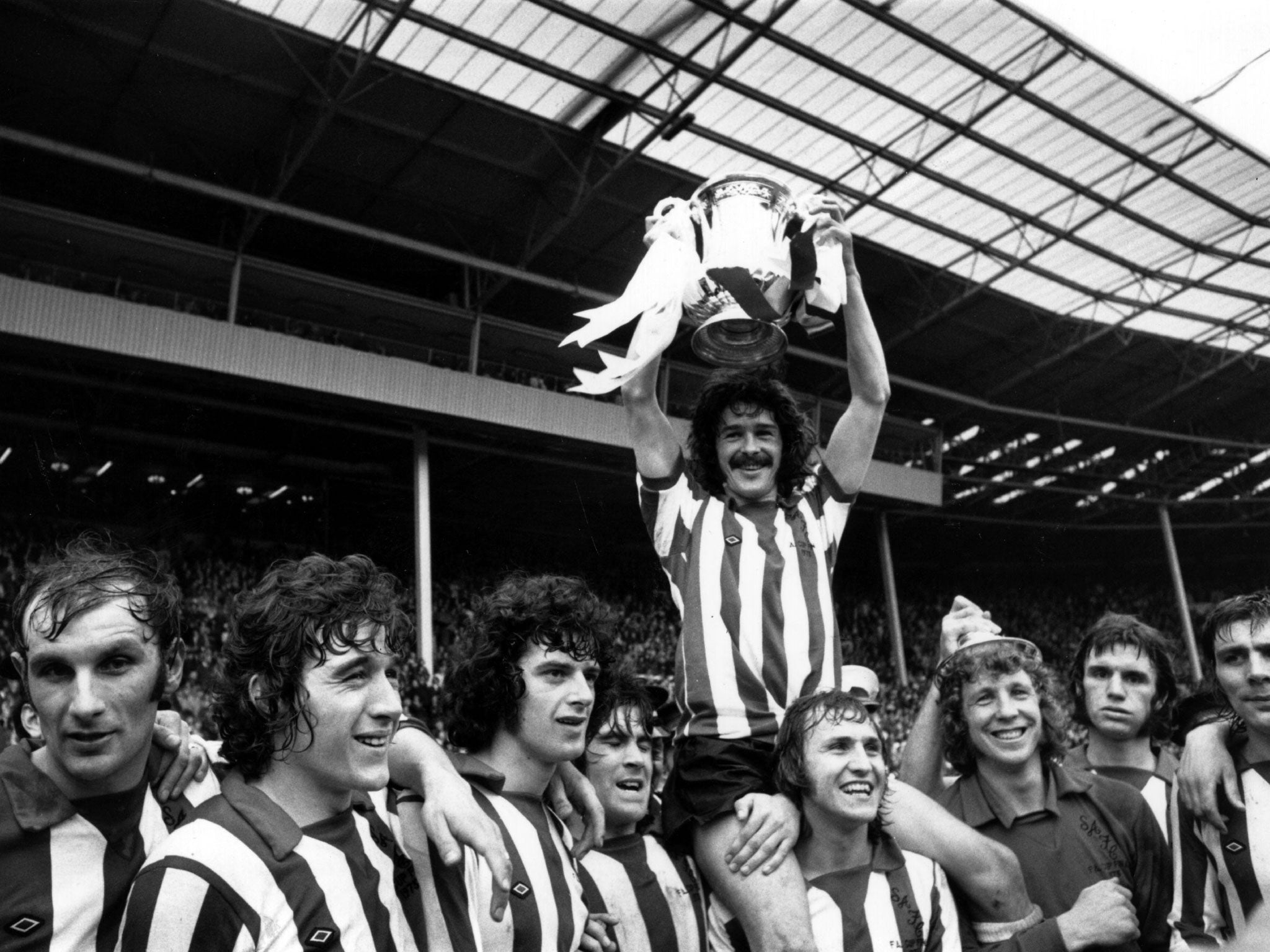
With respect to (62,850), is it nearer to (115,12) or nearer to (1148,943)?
(1148,943)

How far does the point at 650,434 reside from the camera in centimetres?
Result: 340

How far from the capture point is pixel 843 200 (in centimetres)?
1716

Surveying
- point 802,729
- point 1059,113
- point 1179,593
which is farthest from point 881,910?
point 1179,593

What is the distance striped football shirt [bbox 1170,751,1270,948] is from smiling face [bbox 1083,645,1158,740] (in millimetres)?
838

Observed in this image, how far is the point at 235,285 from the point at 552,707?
14.3 meters

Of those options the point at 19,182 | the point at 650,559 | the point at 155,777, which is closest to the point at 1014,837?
the point at 155,777

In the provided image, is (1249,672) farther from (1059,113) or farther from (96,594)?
(1059,113)

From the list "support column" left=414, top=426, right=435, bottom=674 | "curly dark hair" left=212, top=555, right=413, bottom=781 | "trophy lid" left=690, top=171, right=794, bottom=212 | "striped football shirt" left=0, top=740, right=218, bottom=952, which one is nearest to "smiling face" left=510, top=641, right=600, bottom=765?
"curly dark hair" left=212, top=555, right=413, bottom=781

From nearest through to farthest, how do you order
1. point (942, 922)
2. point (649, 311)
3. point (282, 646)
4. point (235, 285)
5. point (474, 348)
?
1. point (282, 646)
2. point (942, 922)
3. point (649, 311)
4. point (235, 285)
5. point (474, 348)

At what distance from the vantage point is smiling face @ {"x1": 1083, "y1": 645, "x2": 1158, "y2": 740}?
380cm

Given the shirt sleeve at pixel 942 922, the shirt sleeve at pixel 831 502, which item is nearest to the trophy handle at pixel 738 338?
the shirt sleeve at pixel 831 502

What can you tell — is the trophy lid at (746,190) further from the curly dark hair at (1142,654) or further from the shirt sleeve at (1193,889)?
the shirt sleeve at (1193,889)

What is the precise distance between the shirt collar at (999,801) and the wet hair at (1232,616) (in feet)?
1.67

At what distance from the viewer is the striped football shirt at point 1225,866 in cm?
282
